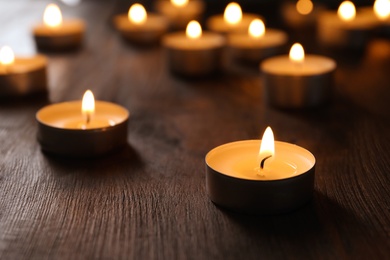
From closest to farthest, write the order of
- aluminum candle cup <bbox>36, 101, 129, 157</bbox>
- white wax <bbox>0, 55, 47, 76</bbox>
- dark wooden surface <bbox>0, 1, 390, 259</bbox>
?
dark wooden surface <bbox>0, 1, 390, 259</bbox>
aluminum candle cup <bbox>36, 101, 129, 157</bbox>
white wax <bbox>0, 55, 47, 76</bbox>

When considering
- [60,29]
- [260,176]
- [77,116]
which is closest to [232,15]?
[60,29]

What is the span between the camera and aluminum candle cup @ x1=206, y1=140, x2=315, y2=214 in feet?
2.56

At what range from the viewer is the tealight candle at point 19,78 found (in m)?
1.28

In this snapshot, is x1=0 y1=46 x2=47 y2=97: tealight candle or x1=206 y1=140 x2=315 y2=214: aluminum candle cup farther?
x1=0 y1=46 x2=47 y2=97: tealight candle

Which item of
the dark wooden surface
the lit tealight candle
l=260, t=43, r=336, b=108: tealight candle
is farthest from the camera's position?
the lit tealight candle

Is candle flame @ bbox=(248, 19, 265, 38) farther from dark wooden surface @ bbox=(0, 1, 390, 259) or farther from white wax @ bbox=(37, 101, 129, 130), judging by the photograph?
white wax @ bbox=(37, 101, 129, 130)

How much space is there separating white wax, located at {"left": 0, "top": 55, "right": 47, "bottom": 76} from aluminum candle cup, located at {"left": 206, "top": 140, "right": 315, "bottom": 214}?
0.58m

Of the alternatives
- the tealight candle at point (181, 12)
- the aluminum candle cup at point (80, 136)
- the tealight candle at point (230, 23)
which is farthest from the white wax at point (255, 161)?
the tealight candle at point (181, 12)

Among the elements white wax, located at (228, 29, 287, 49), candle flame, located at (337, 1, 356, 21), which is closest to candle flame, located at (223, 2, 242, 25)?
white wax, located at (228, 29, 287, 49)

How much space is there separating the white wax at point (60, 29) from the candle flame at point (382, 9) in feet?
2.62

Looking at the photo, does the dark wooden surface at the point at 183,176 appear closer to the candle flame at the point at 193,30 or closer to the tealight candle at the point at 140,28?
the candle flame at the point at 193,30

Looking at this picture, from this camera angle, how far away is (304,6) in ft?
6.61

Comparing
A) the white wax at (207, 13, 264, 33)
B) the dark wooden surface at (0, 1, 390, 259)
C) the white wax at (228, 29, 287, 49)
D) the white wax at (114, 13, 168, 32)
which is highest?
the white wax at (228, 29, 287, 49)

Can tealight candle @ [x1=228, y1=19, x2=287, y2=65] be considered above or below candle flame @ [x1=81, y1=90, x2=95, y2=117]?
below
